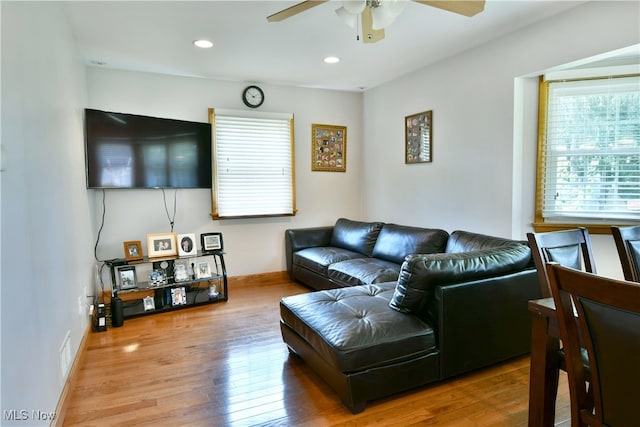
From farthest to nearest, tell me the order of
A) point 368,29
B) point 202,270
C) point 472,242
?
point 202,270 → point 472,242 → point 368,29

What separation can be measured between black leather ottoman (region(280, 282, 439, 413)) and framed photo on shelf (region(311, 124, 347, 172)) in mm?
2920

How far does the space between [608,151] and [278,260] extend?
3.63 metres

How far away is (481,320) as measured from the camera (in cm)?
224

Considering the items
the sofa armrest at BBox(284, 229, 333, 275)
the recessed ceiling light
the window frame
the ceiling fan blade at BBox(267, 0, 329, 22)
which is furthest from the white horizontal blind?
the recessed ceiling light

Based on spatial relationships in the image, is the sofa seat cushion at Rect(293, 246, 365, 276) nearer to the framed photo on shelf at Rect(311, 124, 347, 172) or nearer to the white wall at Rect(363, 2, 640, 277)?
the white wall at Rect(363, 2, 640, 277)

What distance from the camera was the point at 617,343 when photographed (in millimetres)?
1049

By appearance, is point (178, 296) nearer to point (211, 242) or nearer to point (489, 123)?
point (211, 242)

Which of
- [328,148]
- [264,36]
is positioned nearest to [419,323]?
[264,36]

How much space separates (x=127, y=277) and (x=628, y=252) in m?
3.95

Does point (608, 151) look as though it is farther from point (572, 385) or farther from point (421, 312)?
point (572, 385)

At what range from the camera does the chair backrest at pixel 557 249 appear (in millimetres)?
1737

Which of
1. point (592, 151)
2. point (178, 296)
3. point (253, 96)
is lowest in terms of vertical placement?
point (178, 296)

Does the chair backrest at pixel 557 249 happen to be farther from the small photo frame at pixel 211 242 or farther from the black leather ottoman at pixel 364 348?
the small photo frame at pixel 211 242

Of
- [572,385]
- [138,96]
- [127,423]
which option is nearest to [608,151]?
[572,385]
